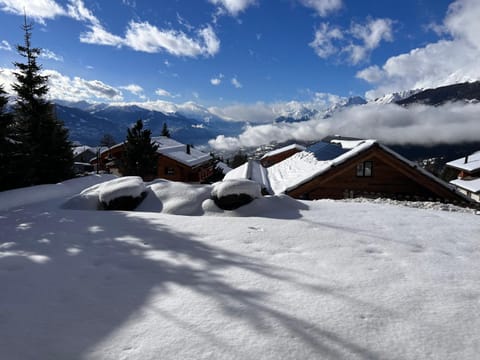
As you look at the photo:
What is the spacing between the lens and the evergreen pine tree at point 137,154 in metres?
25.6

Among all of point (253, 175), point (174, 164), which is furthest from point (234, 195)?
point (174, 164)

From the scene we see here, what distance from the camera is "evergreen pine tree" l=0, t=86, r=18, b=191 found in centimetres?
1321

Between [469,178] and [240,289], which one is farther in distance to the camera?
[469,178]

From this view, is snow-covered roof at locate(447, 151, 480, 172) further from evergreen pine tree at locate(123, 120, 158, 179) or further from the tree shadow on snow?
the tree shadow on snow

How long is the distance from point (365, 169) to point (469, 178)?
40.1 meters

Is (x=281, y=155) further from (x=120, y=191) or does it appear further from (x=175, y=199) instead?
(x=120, y=191)

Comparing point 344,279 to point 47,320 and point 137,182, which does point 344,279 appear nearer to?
point 47,320

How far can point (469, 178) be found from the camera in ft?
134

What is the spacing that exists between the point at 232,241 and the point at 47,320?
3159 mm

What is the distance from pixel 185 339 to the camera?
2.51 m

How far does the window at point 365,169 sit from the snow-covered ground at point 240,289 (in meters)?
7.76

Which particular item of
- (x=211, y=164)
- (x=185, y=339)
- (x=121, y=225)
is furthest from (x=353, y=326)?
(x=211, y=164)

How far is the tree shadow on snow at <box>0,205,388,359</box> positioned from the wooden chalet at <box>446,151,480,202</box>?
41.6 metres

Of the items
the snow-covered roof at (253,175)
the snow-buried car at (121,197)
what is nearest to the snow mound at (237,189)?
the snow-buried car at (121,197)
